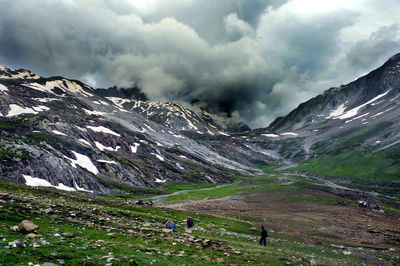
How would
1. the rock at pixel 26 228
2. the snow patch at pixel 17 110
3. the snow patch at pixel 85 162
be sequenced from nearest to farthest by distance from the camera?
the rock at pixel 26 228 < the snow patch at pixel 85 162 < the snow patch at pixel 17 110

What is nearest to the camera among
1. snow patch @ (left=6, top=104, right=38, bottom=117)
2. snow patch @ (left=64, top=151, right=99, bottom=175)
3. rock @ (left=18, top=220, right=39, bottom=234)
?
rock @ (left=18, top=220, right=39, bottom=234)

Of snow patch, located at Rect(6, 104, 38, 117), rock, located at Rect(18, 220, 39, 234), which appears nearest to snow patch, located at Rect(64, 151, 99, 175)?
Answer: snow patch, located at Rect(6, 104, 38, 117)

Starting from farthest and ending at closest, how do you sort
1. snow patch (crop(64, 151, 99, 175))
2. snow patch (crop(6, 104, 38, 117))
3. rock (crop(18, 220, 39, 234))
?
snow patch (crop(6, 104, 38, 117))
snow patch (crop(64, 151, 99, 175))
rock (crop(18, 220, 39, 234))

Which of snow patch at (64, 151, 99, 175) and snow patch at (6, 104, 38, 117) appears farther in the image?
snow patch at (6, 104, 38, 117)

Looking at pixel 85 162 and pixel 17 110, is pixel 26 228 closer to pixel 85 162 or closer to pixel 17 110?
pixel 85 162

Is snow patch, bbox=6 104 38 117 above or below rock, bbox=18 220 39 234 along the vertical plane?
above

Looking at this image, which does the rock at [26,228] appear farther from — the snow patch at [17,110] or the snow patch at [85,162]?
the snow patch at [17,110]

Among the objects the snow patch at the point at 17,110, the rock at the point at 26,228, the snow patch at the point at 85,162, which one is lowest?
the rock at the point at 26,228

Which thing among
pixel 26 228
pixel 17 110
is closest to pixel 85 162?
pixel 17 110

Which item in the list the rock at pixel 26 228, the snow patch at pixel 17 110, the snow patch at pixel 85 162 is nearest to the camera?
the rock at pixel 26 228

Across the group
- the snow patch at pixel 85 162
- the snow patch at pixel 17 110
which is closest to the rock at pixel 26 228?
the snow patch at pixel 85 162

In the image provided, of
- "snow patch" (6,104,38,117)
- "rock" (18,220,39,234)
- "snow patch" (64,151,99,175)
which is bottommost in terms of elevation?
"rock" (18,220,39,234)

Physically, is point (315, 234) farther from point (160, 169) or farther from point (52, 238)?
point (160, 169)

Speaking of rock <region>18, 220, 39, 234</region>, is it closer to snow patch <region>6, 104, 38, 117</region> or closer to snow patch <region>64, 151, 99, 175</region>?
snow patch <region>64, 151, 99, 175</region>
